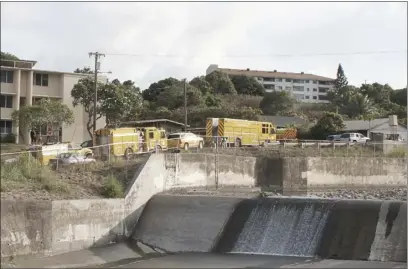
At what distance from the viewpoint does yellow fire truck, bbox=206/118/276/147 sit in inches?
1814

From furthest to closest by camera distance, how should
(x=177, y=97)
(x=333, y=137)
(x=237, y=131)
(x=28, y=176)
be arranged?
1. (x=177, y=97)
2. (x=333, y=137)
3. (x=237, y=131)
4. (x=28, y=176)

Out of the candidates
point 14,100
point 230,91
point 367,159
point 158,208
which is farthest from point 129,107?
point 230,91

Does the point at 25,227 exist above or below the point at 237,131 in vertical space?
below

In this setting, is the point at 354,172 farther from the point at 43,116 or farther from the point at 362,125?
the point at 362,125

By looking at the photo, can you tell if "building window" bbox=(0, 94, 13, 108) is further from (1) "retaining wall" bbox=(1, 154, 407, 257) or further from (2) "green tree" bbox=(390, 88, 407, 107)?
(2) "green tree" bbox=(390, 88, 407, 107)

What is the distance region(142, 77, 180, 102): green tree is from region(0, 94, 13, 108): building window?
44.7 metres

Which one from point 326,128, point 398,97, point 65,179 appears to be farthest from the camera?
point 398,97

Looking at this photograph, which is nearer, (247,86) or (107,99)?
(107,99)

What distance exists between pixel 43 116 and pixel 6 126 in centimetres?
1043

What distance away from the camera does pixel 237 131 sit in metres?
47.7

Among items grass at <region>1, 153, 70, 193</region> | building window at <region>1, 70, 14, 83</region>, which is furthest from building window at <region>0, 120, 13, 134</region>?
grass at <region>1, 153, 70, 193</region>

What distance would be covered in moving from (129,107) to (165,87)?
4376 centimetres

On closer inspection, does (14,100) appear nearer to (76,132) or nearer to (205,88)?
(76,132)

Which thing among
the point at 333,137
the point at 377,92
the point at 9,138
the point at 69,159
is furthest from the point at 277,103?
the point at 69,159
